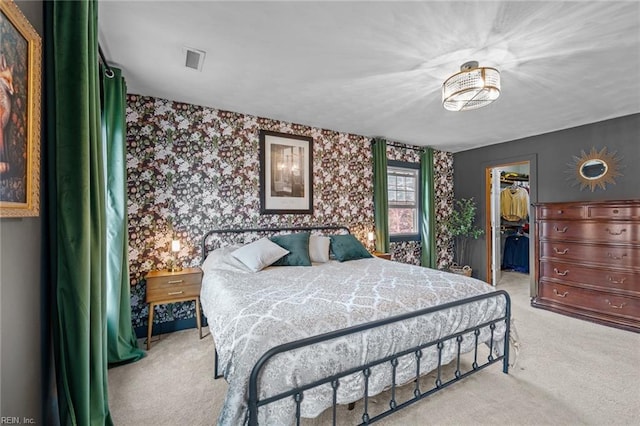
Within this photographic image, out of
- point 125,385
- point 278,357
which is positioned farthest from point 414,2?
point 125,385

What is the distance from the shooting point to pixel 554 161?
14.0 ft

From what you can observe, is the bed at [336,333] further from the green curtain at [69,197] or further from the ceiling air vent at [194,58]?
the ceiling air vent at [194,58]

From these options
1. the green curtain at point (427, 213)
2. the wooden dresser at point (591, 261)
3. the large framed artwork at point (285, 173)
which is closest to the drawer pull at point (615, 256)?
the wooden dresser at point (591, 261)

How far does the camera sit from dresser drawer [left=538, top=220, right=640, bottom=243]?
3205mm

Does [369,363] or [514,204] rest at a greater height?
[514,204]

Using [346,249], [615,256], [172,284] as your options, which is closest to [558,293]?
[615,256]

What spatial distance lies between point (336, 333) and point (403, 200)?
4218 millimetres

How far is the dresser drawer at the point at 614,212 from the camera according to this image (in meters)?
3.16

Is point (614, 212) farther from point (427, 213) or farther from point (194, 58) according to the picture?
point (194, 58)

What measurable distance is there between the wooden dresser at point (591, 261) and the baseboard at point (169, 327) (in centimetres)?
463

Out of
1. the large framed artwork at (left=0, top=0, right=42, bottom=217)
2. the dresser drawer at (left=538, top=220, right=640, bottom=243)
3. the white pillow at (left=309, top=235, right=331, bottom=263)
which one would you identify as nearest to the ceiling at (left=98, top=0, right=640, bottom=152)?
the large framed artwork at (left=0, top=0, right=42, bottom=217)

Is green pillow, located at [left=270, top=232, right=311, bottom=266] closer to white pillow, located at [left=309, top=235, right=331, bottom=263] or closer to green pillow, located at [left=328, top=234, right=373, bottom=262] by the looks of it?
white pillow, located at [left=309, top=235, right=331, bottom=263]

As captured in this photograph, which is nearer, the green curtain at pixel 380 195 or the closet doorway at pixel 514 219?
the green curtain at pixel 380 195

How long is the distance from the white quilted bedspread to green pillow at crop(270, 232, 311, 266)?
43 cm
